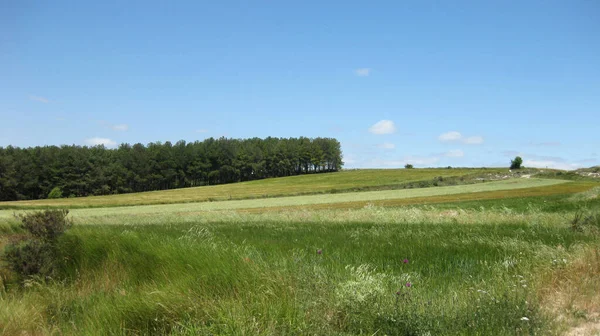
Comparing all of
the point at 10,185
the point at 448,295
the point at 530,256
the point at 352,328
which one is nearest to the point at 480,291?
the point at 448,295

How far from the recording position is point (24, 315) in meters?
7.80

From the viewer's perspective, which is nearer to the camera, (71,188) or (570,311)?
(570,311)

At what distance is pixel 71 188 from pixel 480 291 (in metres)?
106

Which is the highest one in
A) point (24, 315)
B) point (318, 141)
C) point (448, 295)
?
point (318, 141)

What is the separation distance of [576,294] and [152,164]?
368ft

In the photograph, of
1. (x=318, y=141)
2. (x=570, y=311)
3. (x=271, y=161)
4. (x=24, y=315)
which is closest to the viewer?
(x=570, y=311)

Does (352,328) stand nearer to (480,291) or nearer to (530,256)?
(480,291)

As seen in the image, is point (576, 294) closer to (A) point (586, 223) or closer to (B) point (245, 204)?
(A) point (586, 223)

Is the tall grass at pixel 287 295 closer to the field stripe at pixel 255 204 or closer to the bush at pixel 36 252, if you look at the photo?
the bush at pixel 36 252

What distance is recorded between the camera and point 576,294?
6.67 m

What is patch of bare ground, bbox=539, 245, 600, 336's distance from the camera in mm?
5762

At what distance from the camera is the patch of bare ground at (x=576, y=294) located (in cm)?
576

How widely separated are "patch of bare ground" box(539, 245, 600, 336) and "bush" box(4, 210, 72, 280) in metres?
9.89

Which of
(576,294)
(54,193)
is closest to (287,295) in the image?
(576,294)
